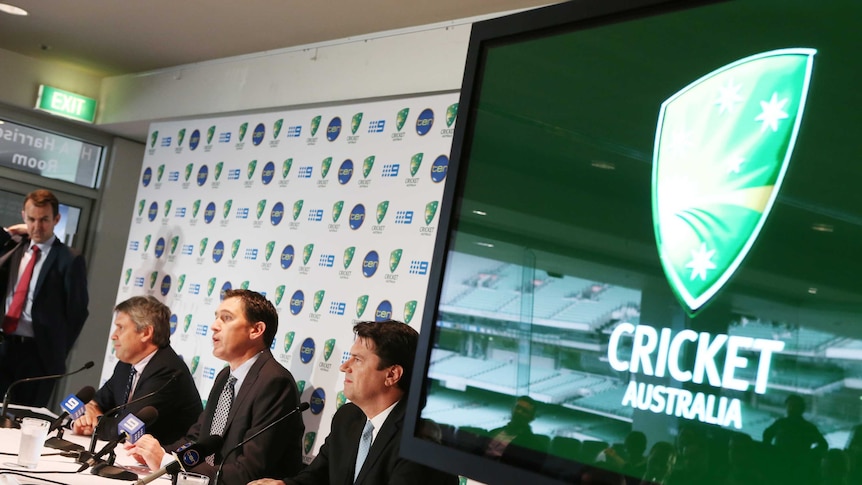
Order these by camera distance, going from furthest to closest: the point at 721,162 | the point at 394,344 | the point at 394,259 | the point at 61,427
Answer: the point at 394,259 → the point at 61,427 → the point at 394,344 → the point at 721,162

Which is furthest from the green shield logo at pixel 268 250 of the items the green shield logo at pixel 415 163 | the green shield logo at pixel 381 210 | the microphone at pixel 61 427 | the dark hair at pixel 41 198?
the microphone at pixel 61 427

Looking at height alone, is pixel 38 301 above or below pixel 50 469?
above

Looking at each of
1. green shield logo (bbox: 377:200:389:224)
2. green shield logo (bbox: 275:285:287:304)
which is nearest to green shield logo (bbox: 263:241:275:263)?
green shield logo (bbox: 275:285:287:304)

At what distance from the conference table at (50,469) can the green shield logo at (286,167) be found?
2529 mm

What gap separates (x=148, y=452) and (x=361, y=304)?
1908 mm

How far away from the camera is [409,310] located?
4617mm

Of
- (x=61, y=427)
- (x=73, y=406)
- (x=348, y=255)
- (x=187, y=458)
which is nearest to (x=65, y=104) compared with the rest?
(x=348, y=255)

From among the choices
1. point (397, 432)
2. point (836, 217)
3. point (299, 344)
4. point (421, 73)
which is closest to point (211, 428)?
point (397, 432)

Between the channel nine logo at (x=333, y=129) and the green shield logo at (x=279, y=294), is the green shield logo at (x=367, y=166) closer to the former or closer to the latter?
the channel nine logo at (x=333, y=129)

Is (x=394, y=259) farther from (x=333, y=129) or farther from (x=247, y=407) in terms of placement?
(x=247, y=407)

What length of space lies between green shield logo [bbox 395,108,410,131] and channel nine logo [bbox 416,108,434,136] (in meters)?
0.11

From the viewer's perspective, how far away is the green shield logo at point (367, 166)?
5.10 m

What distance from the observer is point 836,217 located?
56.8 inches

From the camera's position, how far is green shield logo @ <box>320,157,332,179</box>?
539 centimetres
